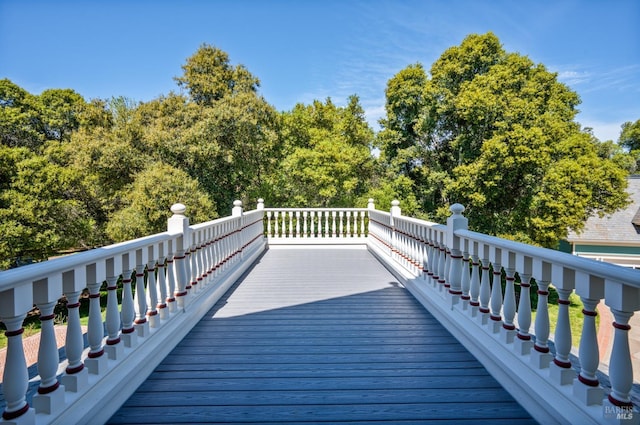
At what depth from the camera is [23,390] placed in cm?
140

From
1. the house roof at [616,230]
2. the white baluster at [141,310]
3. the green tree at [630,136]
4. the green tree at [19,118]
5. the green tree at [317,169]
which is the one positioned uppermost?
the green tree at [630,136]

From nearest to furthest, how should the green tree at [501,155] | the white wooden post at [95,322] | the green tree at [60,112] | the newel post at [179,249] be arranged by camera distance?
the white wooden post at [95,322], the newel post at [179,249], the green tree at [501,155], the green tree at [60,112]

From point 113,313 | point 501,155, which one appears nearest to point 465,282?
point 113,313

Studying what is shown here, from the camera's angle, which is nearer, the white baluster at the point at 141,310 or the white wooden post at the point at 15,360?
the white wooden post at the point at 15,360

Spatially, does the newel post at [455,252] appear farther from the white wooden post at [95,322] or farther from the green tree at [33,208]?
the green tree at [33,208]

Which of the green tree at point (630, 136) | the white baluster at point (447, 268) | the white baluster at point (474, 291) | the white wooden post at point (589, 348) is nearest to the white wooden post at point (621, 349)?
the white wooden post at point (589, 348)

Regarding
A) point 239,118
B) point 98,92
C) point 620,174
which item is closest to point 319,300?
point 239,118

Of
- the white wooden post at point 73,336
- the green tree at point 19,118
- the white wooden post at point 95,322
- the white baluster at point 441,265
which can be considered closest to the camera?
the white wooden post at point 73,336

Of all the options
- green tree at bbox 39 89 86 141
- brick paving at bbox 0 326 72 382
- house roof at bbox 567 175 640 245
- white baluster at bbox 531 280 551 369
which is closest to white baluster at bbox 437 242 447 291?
white baluster at bbox 531 280 551 369

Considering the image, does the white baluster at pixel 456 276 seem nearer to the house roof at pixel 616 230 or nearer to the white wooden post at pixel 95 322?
the white wooden post at pixel 95 322

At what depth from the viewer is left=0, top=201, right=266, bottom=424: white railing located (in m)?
1.40

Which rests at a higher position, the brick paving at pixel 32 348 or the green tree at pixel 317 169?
the green tree at pixel 317 169

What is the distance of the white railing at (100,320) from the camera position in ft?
4.58

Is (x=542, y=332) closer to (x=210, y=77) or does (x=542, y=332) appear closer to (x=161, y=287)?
(x=161, y=287)
